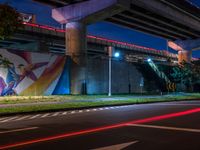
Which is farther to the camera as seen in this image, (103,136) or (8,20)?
(8,20)

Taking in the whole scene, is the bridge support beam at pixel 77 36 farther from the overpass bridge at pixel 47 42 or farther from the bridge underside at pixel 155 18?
the overpass bridge at pixel 47 42

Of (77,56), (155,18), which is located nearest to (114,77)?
(77,56)

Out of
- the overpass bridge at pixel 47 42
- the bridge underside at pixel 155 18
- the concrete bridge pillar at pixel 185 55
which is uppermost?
the bridge underside at pixel 155 18

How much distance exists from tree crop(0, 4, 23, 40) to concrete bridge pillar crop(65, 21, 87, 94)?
29.0m

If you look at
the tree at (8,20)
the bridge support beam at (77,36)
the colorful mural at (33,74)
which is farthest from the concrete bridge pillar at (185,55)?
the tree at (8,20)

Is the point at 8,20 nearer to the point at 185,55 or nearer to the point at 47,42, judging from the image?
the point at 47,42

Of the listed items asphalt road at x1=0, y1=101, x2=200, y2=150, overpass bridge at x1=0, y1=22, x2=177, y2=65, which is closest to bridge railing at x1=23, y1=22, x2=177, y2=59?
overpass bridge at x1=0, y1=22, x2=177, y2=65

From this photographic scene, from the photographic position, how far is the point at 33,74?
138ft

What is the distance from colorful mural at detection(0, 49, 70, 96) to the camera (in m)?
38.8

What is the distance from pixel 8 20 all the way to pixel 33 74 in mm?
23933

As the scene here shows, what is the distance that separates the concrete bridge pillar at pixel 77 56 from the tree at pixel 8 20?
29.0m

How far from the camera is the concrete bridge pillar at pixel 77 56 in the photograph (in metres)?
48.1

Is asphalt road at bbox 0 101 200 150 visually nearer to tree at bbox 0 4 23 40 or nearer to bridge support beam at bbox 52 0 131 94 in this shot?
tree at bbox 0 4 23 40

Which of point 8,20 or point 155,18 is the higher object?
point 155,18
